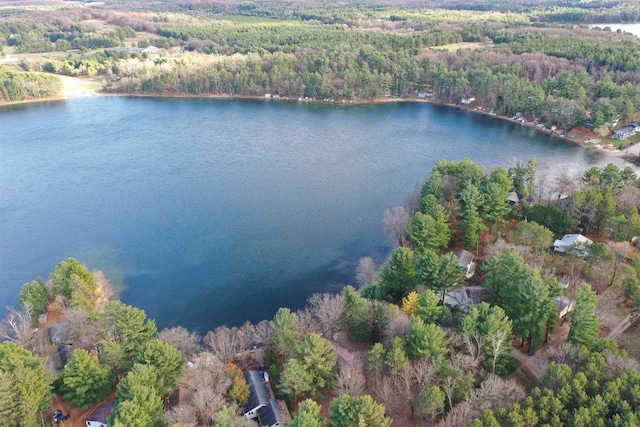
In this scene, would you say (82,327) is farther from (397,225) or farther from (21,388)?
(397,225)

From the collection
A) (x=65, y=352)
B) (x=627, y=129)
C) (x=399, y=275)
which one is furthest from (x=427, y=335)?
(x=627, y=129)

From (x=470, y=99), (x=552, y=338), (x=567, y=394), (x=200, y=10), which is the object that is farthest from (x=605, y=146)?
(x=200, y=10)

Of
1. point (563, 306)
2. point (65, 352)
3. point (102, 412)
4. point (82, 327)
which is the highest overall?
point (563, 306)

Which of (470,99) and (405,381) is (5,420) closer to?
(405,381)

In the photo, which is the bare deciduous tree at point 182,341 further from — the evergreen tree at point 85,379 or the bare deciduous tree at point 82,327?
the bare deciduous tree at point 82,327

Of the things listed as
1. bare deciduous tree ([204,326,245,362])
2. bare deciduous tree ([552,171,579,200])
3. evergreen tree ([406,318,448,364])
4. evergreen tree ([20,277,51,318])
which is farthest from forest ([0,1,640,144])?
evergreen tree ([20,277,51,318])

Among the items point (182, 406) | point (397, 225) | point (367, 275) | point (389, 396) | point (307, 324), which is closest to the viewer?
point (182, 406)
